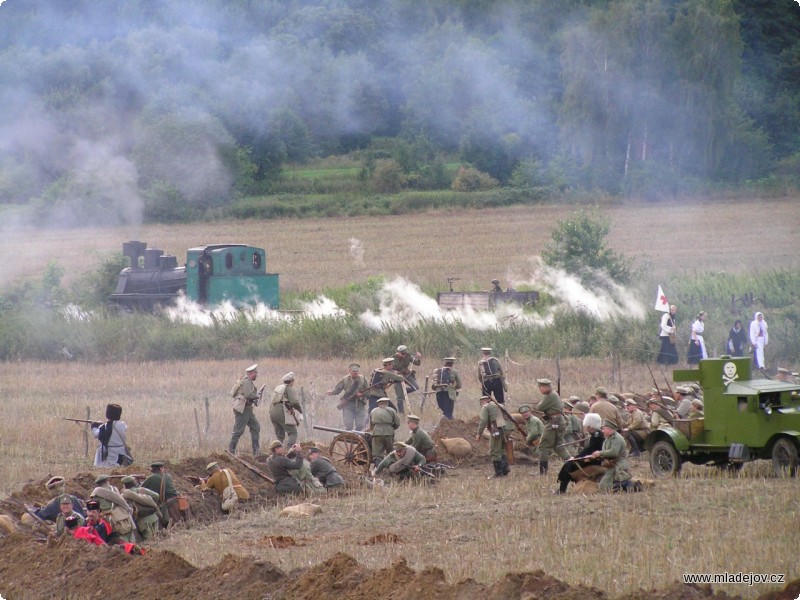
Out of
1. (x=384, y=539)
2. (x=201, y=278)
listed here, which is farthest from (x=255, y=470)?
(x=201, y=278)

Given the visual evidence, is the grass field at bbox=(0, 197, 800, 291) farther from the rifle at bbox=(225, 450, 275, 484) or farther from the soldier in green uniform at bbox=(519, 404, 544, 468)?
the rifle at bbox=(225, 450, 275, 484)

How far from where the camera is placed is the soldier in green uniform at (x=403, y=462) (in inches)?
577

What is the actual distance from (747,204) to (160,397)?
1249 inches

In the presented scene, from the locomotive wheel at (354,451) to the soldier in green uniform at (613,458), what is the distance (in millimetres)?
3807

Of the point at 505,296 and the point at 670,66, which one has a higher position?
the point at 670,66

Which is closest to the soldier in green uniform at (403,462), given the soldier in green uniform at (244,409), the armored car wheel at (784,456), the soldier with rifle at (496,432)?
the soldier with rifle at (496,432)

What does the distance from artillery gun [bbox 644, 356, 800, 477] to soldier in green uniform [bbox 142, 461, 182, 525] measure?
5.74 meters

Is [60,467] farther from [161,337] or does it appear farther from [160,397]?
[161,337]

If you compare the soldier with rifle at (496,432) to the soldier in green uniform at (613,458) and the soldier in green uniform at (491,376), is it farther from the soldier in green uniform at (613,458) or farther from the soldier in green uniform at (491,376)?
the soldier in green uniform at (491,376)

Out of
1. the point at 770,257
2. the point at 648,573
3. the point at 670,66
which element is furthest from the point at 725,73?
the point at 648,573

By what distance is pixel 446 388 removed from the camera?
736 inches

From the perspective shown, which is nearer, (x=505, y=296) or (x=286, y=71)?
(x=505, y=296)

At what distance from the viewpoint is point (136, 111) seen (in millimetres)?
39344

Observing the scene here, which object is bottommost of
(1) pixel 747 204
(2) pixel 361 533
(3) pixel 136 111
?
(2) pixel 361 533
